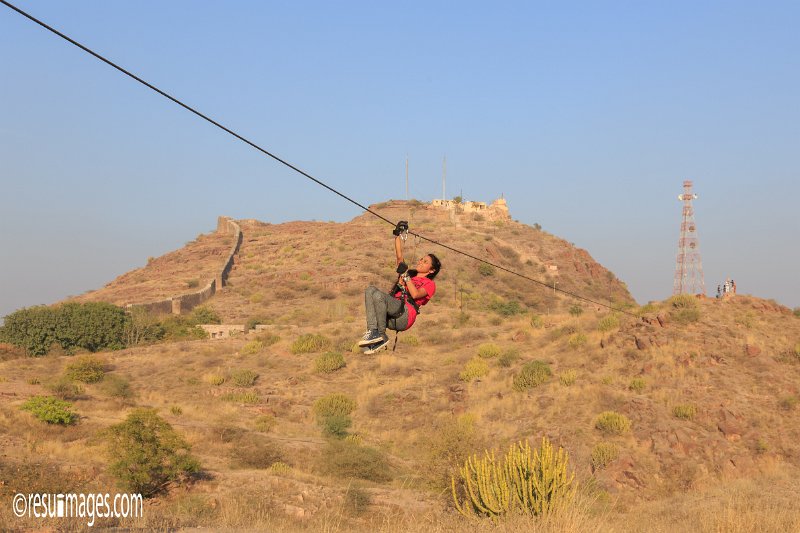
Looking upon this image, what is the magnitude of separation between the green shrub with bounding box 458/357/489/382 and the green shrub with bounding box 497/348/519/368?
86 centimetres

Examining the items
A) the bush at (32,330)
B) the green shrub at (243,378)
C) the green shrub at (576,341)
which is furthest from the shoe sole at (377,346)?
the bush at (32,330)

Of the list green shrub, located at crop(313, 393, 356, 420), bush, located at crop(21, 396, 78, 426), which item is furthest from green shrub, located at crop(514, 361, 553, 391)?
bush, located at crop(21, 396, 78, 426)

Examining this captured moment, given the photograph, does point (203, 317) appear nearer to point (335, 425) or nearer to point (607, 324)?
point (335, 425)

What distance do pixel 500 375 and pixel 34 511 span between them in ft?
87.7

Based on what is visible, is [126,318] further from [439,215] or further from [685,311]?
[439,215]

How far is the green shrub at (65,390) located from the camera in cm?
3862

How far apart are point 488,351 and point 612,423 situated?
1316 cm

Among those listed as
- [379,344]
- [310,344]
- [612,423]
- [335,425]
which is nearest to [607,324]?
[612,423]

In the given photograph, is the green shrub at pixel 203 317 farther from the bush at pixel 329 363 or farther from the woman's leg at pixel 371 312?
the woman's leg at pixel 371 312

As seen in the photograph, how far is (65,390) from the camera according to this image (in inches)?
1542

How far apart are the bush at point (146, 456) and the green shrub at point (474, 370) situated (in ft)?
60.8

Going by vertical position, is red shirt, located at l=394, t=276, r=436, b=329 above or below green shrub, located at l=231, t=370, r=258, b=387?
above

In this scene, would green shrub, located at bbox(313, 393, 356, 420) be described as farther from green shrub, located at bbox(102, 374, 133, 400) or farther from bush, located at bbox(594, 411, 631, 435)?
bush, located at bbox(594, 411, 631, 435)

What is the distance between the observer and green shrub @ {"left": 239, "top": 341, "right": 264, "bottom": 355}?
5150cm
